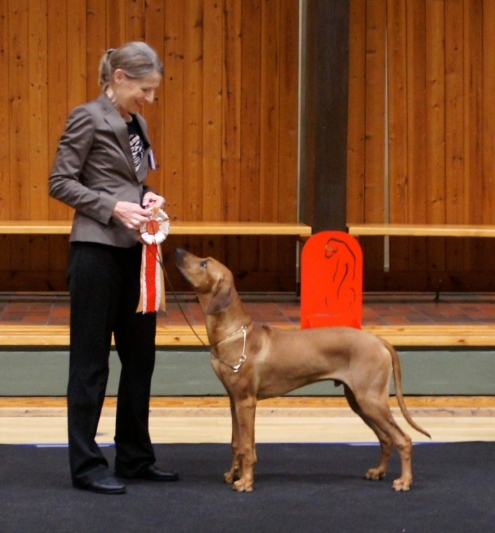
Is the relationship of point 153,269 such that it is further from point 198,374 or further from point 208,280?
point 198,374

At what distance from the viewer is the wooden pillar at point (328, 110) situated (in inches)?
225

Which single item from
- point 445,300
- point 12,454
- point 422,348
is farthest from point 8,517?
point 445,300

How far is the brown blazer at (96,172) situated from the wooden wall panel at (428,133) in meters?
3.55

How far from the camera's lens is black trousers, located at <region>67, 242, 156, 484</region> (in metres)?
3.40

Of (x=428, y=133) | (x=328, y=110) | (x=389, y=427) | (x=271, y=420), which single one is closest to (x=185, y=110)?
(x=328, y=110)

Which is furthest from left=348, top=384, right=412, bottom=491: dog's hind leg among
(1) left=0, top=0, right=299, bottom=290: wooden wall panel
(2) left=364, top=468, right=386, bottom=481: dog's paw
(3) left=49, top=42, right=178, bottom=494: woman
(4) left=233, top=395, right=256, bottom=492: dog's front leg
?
(1) left=0, top=0, right=299, bottom=290: wooden wall panel

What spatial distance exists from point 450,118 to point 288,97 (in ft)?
3.42

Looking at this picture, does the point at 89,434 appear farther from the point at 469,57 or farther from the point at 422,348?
the point at 469,57

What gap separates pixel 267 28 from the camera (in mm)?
6715

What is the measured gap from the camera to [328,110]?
19.1 ft

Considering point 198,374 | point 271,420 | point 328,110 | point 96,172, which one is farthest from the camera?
point 328,110

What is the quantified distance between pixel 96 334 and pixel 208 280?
1.32 feet

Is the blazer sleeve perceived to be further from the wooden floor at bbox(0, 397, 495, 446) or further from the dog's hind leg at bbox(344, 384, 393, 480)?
the wooden floor at bbox(0, 397, 495, 446)

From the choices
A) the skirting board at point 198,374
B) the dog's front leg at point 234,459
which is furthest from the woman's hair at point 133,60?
the skirting board at point 198,374
